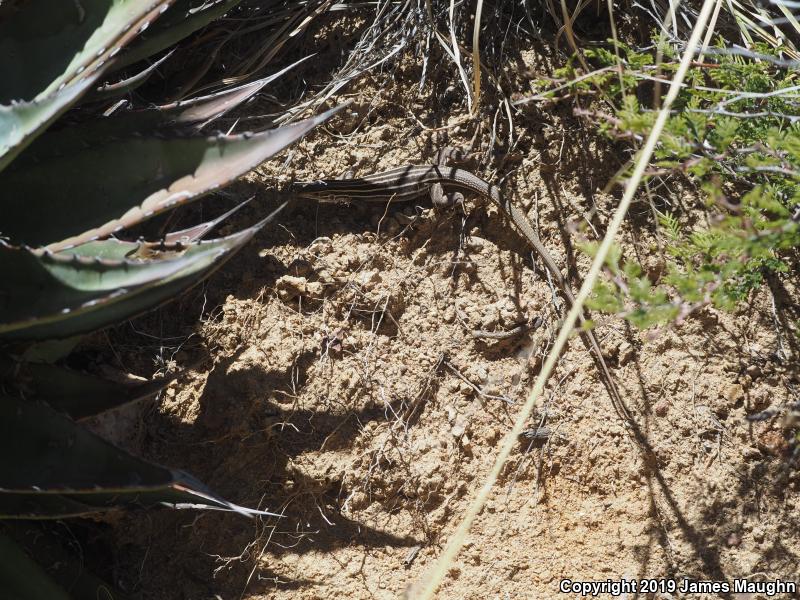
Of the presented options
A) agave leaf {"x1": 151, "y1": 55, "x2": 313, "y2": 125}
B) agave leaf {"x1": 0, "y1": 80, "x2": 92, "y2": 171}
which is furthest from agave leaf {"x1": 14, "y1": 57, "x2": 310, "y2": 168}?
agave leaf {"x1": 0, "y1": 80, "x2": 92, "y2": 171}

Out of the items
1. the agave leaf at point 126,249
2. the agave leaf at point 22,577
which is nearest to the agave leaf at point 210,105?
the agave leaf at point 126,249

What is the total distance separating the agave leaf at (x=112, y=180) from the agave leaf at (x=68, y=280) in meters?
0.15

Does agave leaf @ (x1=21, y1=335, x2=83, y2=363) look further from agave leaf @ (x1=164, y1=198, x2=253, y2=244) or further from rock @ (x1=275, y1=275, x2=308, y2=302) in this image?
rock @ (x1=275, y1=275, x2=308, y2=302)

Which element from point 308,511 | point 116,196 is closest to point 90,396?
point 116,196

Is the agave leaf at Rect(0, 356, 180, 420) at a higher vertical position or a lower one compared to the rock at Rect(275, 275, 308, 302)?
higher

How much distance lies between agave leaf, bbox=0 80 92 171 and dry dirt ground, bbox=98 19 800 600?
1.12m

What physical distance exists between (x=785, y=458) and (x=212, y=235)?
7.80ft

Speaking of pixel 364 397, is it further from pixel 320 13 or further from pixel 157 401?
pixel 320 13

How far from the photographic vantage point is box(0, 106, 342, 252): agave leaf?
1.76 meters

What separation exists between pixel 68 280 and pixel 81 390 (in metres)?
0.48

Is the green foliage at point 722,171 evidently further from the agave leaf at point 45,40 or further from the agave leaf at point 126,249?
the agave leaf at point 45,40

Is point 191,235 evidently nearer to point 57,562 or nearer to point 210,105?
point 210,105

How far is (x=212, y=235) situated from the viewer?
277cm
